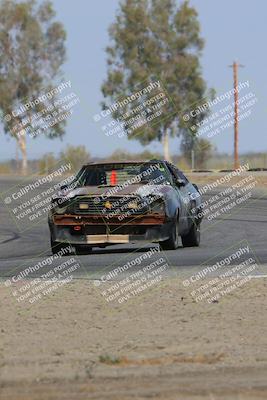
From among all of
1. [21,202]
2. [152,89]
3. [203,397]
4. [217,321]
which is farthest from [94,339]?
[152,89]

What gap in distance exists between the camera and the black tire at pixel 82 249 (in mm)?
17250

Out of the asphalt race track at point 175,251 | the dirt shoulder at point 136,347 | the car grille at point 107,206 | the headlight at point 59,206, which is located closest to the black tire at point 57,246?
the asphalt race track at point 175,251

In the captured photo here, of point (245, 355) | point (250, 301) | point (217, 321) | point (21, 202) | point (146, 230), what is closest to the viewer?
point (245, 355)

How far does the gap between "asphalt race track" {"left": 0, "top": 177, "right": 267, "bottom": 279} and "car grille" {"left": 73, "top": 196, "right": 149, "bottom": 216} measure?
28.9 inches

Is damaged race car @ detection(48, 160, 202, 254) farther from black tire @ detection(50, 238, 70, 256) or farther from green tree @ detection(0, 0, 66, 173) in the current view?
green tree @ detection(0, 0, 66, 173)

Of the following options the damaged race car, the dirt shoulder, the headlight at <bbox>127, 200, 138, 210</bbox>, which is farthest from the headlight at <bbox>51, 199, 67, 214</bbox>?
the dirt shoulder

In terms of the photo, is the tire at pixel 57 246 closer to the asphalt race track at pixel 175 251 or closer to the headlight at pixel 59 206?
the asphalt race track at pixel 175 251

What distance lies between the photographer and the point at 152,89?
8181 cm

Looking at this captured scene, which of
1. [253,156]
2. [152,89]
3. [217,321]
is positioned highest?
[217,321]

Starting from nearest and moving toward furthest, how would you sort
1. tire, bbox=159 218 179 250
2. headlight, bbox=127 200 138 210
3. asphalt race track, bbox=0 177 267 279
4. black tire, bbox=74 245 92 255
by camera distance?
asphalt race track, bbox=0 177 267 279
headlight, bbox=127 200 138 210
tire, bbox=159 218 179 250
black tire, bbox=74 245 92 255

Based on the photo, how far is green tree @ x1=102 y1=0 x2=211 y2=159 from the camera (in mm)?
84375

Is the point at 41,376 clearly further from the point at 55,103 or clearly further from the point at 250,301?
the point at 55,103

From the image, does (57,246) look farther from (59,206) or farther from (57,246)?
(59,206)

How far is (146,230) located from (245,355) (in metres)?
→ 7.99
